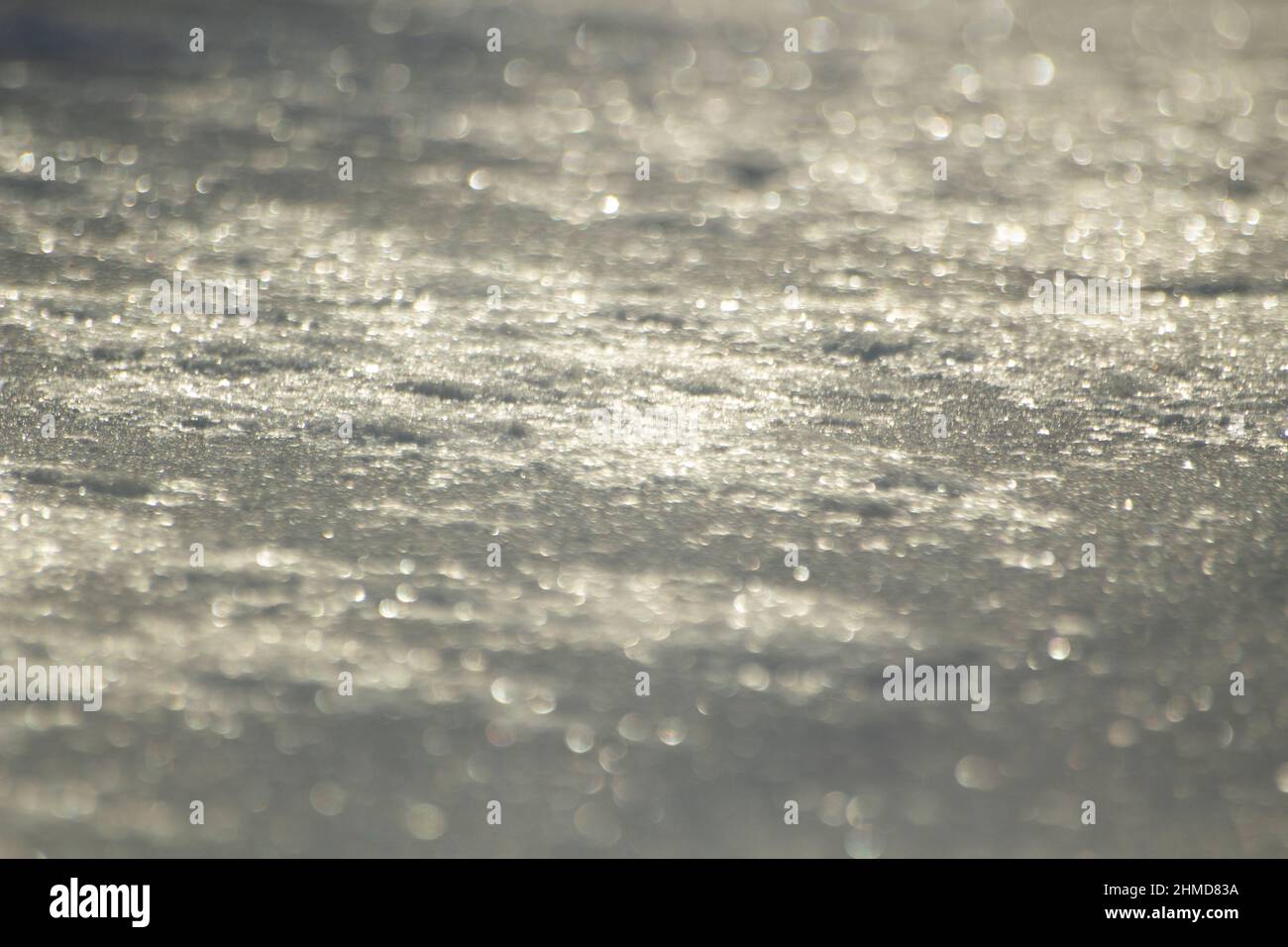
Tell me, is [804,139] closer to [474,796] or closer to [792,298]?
[792,298]

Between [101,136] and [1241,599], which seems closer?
[1241,599]

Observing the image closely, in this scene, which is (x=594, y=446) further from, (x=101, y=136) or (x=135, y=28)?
(x=135, y=28)

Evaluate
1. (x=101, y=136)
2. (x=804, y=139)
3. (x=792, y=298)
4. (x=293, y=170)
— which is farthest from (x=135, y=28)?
(x=792, y=298)

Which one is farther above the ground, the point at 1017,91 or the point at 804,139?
the point at 1017,91

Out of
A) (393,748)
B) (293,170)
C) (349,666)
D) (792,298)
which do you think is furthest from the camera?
(293,170)
